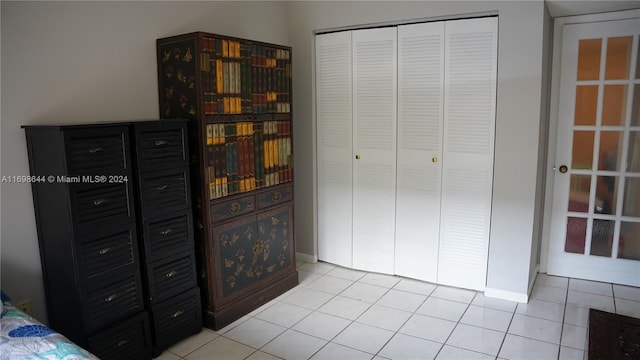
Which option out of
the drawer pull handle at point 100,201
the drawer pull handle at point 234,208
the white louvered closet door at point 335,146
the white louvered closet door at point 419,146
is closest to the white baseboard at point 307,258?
the white louvered closet door at point 335,146

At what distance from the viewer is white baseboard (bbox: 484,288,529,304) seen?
325 centimetres

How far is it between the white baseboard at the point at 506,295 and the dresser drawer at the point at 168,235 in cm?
225

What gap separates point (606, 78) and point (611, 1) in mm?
614

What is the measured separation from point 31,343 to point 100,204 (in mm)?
758

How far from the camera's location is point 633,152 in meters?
3.40

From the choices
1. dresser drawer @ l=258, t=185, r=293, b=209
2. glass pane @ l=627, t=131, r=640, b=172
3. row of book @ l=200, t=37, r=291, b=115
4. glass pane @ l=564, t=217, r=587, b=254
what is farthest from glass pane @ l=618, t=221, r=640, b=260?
row of book @ l=200, t=37, r=291, b=115

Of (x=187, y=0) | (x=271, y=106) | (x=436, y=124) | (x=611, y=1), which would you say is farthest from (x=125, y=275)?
(x=611, y=1)

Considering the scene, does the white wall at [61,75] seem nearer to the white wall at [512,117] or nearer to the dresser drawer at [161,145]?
the dresser drawer at [161,145]

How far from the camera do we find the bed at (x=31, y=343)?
1.59m

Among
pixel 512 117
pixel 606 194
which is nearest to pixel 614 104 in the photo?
pixel 606 194

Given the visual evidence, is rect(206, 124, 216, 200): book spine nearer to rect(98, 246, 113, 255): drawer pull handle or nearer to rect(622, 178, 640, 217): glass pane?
rect(98, 246, 113, 255): drawer pull handle

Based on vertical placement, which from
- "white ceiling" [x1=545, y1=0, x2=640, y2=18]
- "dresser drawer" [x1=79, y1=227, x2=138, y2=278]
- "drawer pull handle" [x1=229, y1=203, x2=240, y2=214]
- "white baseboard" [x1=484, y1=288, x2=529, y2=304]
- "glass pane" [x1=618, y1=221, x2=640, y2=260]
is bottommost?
"white baseboard" [x1=484, y1=288, x2=529, y2=304]

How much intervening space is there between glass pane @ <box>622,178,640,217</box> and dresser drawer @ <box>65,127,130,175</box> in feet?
12.0

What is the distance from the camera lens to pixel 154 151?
8.17 ft
